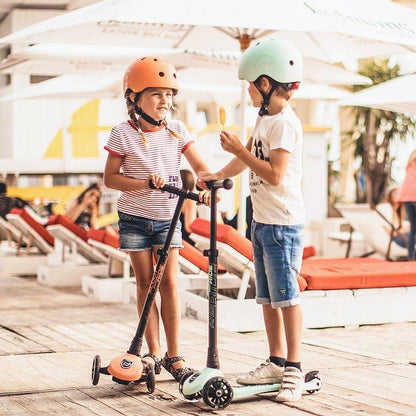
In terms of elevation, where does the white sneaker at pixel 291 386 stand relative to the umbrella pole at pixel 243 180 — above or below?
below

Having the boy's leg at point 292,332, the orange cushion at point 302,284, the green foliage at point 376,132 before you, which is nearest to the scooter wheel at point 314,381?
the boy's leg at point 292,332

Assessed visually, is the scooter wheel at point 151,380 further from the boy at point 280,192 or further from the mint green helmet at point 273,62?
the mint green helmet at point 273,62

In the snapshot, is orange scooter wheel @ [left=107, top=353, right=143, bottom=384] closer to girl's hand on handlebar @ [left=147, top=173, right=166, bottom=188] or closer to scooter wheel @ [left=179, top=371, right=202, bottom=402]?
scooter wheel @ [left=179, top=371, right=202, bottom=402]

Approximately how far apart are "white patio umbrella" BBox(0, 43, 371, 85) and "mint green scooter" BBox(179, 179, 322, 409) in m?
5.90

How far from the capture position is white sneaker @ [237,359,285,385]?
4.73 m

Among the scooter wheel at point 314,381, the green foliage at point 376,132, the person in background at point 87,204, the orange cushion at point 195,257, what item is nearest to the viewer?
the scooter wheel at point 314,381

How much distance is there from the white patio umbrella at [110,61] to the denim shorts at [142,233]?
551cm

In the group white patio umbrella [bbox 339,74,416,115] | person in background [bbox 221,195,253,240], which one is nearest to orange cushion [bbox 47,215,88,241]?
person in background [bbox 221,195,253,240]

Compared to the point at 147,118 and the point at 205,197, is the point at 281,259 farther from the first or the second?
the point at 147,118

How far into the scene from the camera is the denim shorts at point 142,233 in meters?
4.91

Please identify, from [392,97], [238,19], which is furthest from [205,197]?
[392,97]

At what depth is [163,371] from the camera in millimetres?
5359

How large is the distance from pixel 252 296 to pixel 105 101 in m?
13.4

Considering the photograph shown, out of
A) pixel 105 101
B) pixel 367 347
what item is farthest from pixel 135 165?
pixel 105 101
